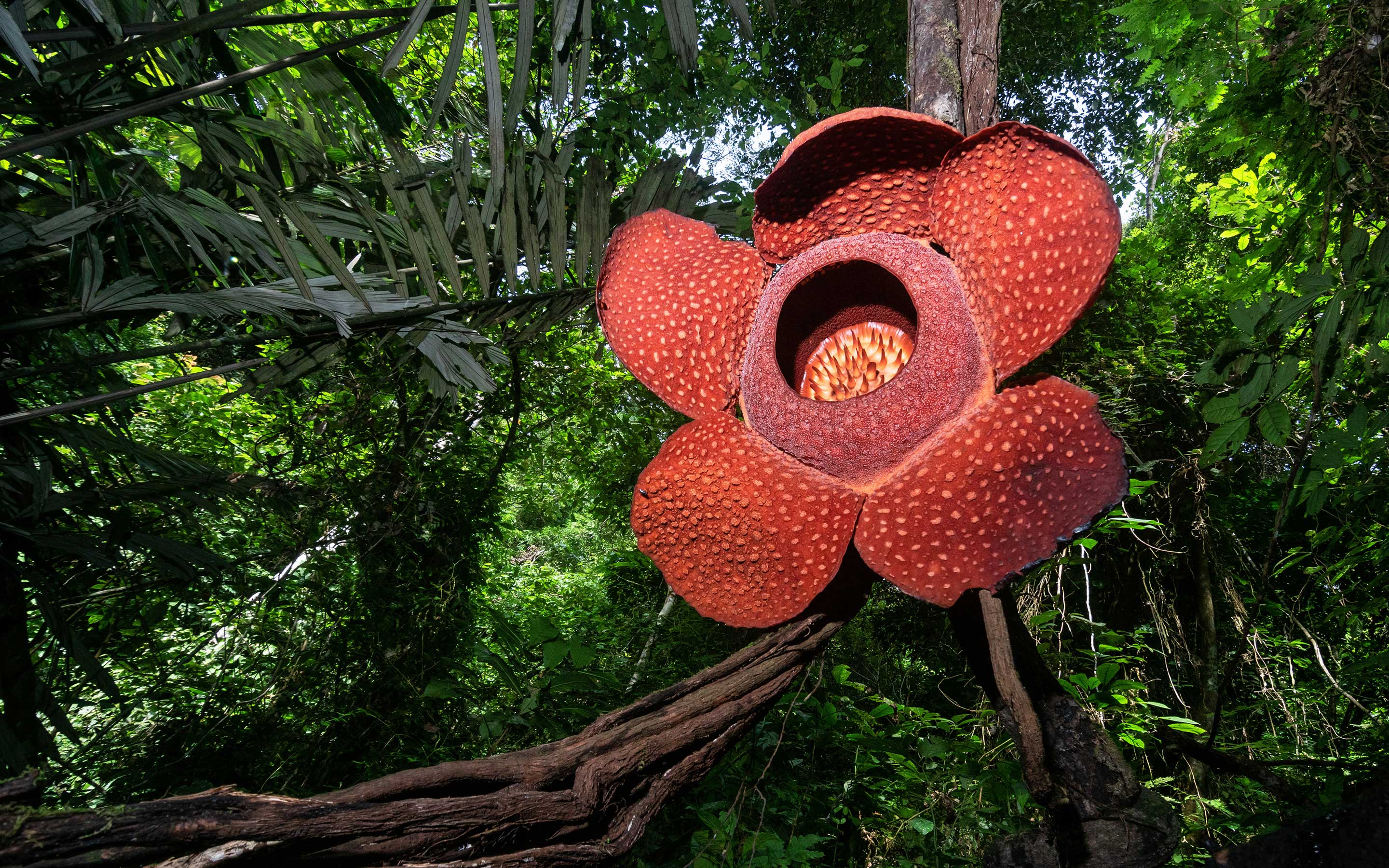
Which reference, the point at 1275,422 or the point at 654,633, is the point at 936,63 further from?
the point at 654,633

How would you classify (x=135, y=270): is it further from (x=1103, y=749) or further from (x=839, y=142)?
(x=1103, y=749)

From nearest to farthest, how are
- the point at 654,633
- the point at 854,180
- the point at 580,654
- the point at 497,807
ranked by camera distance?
the point at 497,807
the point at 854,180
the point at 580,654
the point at 654,633

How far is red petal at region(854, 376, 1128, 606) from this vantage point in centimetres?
82

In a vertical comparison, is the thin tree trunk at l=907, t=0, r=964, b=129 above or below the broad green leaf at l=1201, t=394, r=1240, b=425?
above

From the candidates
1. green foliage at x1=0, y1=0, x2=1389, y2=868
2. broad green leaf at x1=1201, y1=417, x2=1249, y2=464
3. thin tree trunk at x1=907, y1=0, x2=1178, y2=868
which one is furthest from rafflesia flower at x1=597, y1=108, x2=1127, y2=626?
broad green leaf at x1=1201, y1=417, x2=1249, y2=464

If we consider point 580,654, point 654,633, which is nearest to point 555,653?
point 580,654

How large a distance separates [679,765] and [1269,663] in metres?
3.49

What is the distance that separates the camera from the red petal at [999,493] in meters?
0.82

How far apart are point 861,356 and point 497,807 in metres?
0.73

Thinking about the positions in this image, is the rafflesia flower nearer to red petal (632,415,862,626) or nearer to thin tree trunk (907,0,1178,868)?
red petal (632,415,862,626)

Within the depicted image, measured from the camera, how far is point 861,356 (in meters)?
1.03

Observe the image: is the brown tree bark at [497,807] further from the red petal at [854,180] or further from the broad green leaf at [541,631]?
the broad green leaf at [541,631]

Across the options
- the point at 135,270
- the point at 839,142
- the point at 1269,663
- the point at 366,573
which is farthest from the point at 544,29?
the point at 1269,663

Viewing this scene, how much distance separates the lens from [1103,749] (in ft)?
3.14
